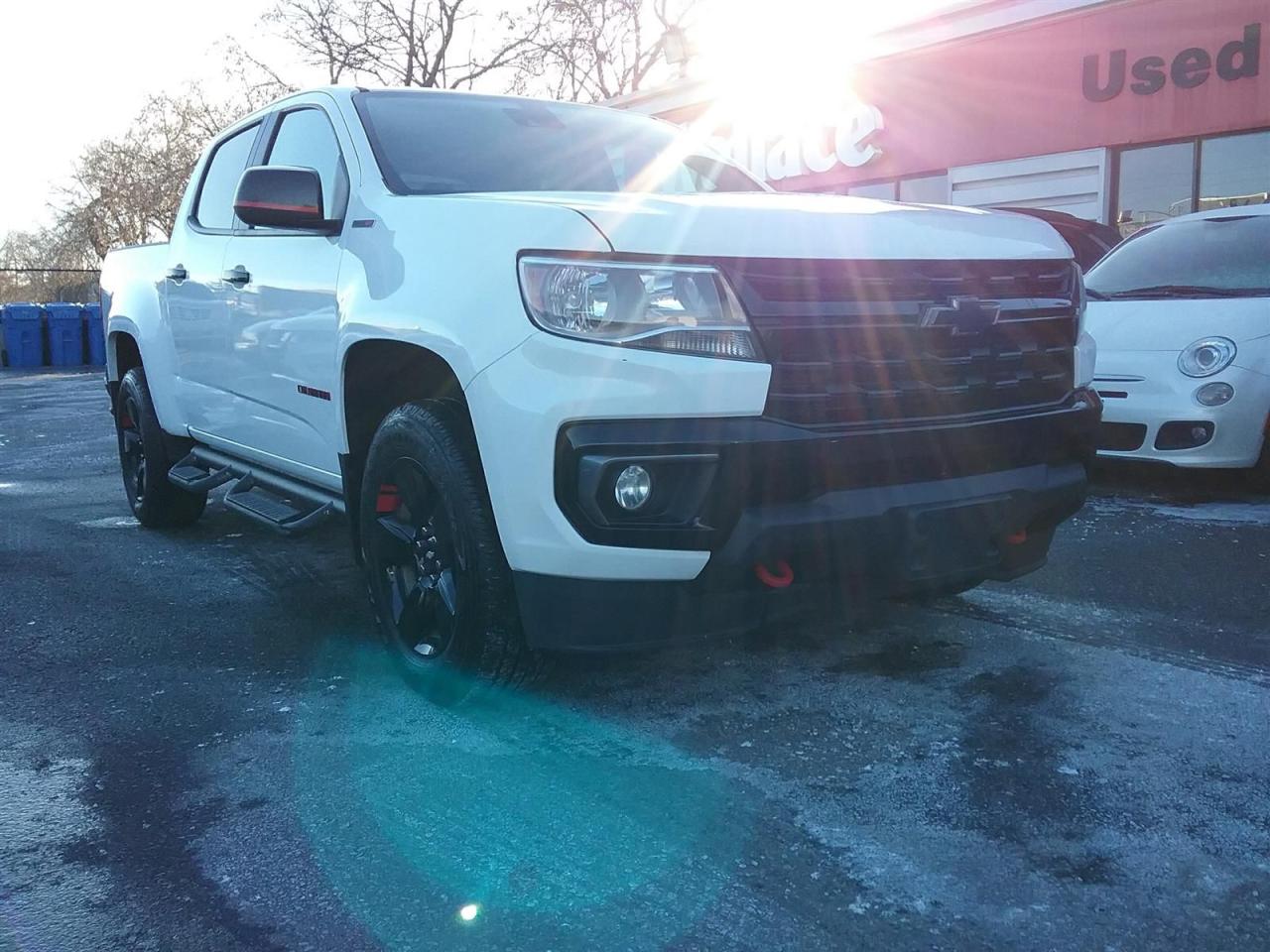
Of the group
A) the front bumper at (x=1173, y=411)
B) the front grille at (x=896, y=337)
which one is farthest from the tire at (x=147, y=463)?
the front bumper at (x=1173, y=411)

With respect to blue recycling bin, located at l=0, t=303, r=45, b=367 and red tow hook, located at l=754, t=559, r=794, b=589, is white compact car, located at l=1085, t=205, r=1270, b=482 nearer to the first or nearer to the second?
red tow hook, located at l=754, t=559, r=794, b=589

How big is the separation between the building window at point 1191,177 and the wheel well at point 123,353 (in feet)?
33.0

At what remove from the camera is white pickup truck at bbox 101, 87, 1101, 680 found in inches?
112

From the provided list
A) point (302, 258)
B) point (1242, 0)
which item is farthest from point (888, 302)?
point (1242, 0)

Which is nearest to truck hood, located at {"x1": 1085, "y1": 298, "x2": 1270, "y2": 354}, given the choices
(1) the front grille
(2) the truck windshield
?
(2) the truck windshield

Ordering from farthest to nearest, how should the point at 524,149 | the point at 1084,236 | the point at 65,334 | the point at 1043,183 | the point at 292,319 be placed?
the point at 65,334
the point at 1043,183
the point at 1084,236
the point at 524,149
the point at 292,319

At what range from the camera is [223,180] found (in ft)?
17.6

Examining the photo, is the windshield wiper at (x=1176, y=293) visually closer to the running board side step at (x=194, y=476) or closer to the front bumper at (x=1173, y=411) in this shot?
the front bumper at (x=1173, y=411)

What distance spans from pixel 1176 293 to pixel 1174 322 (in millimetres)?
364

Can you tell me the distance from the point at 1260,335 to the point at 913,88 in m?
9.90

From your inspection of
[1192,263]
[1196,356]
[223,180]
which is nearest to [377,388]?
[223,180]

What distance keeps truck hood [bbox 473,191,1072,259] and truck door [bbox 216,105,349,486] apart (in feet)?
2.68

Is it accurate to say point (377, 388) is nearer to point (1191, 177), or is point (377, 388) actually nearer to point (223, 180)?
point (223, 180)

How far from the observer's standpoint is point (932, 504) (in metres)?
3.06
